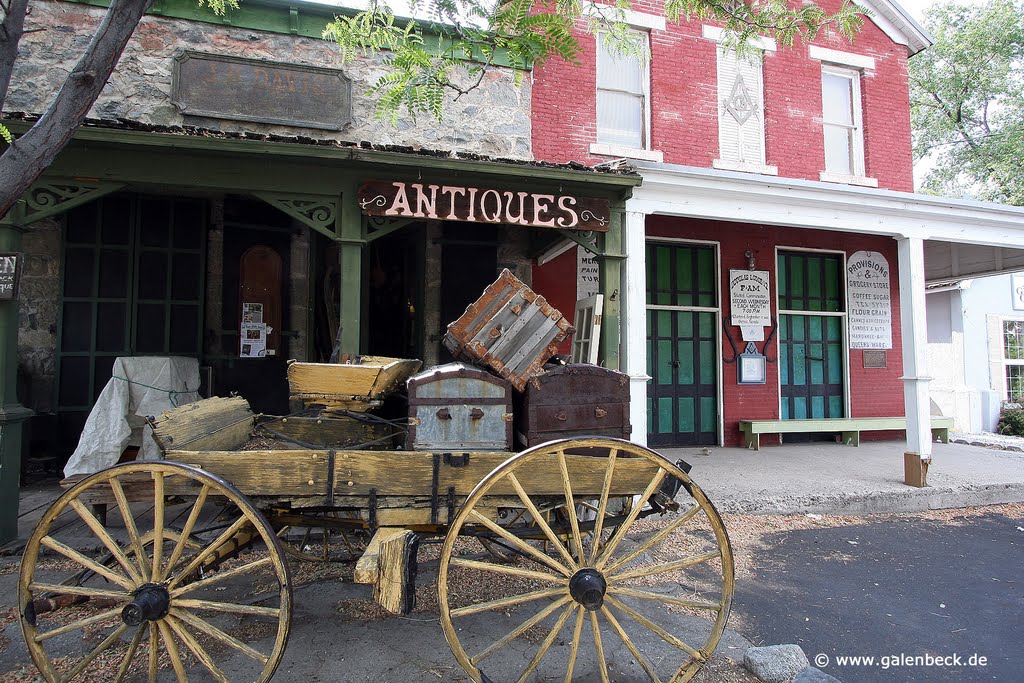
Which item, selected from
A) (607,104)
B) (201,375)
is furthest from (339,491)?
(607,104)

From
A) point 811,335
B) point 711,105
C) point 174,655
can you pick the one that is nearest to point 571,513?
point 174,655

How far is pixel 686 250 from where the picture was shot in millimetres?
8719

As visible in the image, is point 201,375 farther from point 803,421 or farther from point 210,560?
point 803,421

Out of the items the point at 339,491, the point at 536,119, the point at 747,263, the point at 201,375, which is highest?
the point at 536,119

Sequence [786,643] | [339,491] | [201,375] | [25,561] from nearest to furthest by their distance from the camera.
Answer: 1. [25,561]
2. [339,491]
3. [786,643]
4. [201,375]

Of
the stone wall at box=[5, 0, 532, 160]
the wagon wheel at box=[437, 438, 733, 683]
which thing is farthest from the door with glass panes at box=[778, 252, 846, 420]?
the wagon wheel at box=[437, 438, 733, 683]

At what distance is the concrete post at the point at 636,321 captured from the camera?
521 centimetres

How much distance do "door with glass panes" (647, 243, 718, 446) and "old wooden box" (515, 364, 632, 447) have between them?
549cm

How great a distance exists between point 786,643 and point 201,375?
20.0 feet

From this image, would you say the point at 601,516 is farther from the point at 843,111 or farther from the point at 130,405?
the point at 843,111

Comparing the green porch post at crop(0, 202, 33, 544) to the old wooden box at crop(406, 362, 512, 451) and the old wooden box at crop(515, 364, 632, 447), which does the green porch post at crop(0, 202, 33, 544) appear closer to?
the old wooden box at crop(406, 362, 512, 451)

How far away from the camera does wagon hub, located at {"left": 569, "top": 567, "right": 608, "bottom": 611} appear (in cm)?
235

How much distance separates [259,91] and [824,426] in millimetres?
9055

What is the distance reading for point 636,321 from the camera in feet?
17.6
